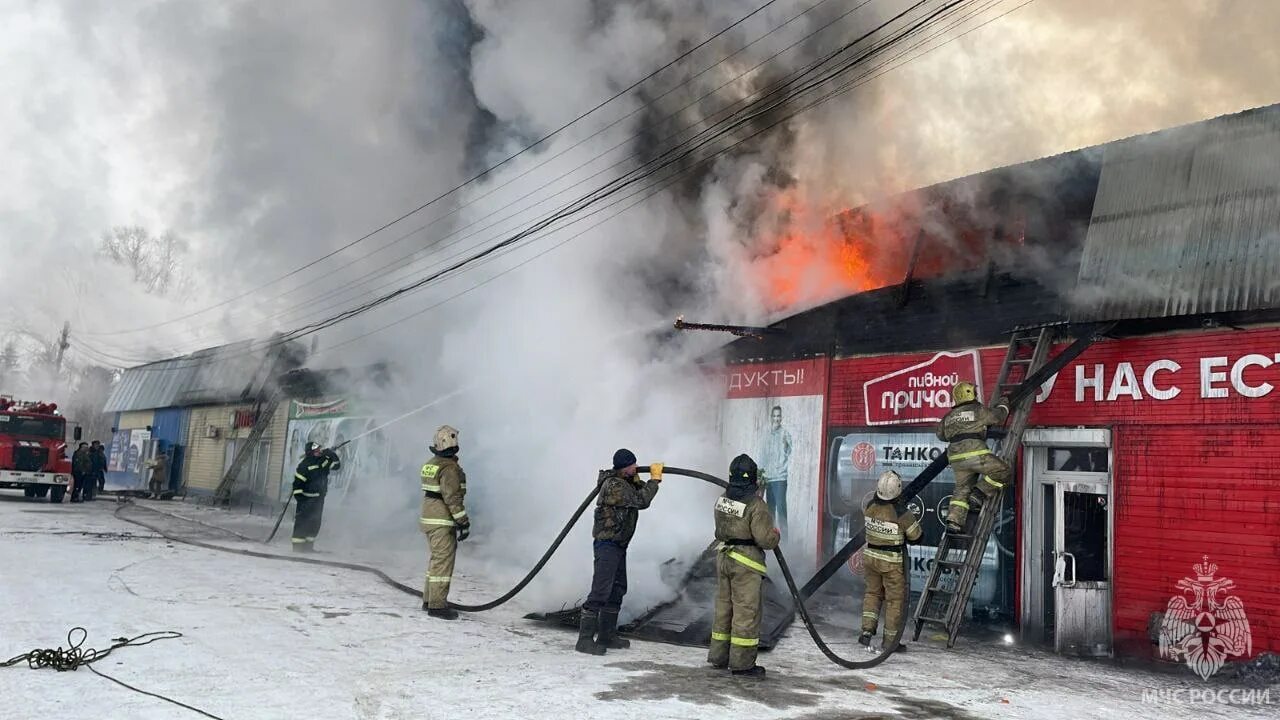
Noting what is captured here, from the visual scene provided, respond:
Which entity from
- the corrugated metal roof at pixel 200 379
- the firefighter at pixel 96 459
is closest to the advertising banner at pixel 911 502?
the firefighter at pixel 96 459

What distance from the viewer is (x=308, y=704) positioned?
4.54 meters

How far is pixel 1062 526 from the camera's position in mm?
8445

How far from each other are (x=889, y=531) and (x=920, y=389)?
285 centimetres

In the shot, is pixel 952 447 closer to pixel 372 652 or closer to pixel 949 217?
pixel 949 217

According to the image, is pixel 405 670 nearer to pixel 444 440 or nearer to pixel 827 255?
pixel 444 440

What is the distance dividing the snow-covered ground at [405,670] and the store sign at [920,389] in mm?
2787

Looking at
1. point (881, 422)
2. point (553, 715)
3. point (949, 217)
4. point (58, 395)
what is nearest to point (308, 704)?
point (553, 715)

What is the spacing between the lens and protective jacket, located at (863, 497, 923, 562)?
744cm

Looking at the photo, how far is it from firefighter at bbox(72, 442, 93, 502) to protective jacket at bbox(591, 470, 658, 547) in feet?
57.3

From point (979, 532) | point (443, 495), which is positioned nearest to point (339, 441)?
point (443, 495)

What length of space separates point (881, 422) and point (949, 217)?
9.37ft

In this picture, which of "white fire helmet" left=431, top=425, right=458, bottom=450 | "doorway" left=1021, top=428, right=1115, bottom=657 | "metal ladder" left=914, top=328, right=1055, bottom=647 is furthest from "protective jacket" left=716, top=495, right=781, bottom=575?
"doorway" left=1021, top=428, right=1115, bottom=657

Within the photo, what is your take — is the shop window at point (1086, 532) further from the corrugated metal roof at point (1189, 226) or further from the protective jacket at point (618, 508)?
the protective jacket at point (618, 508)

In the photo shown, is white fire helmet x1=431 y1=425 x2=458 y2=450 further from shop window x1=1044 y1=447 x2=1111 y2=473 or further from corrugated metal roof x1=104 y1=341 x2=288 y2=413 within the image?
corrugated metal roof x1=104 y1=341 x2=288 y2=413
